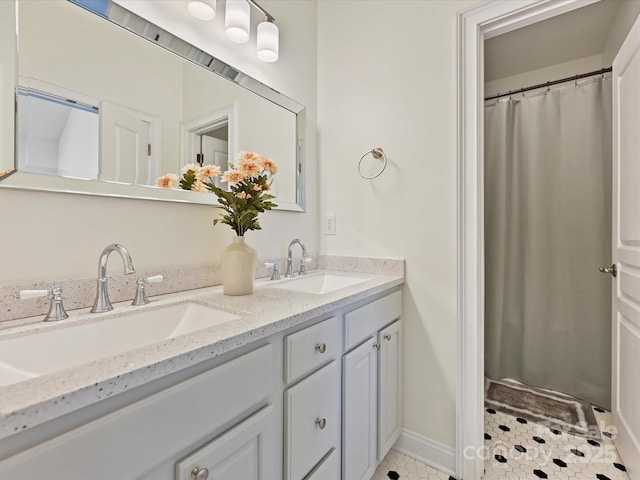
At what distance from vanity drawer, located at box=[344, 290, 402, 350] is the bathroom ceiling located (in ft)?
6.16

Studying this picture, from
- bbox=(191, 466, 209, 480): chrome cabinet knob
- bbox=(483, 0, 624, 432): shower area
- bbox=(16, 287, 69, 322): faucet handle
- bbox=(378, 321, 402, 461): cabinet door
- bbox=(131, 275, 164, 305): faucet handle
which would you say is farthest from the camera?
bbox=(483, 0, 624, 432): shower area

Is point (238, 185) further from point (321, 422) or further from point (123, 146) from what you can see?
point (321, 422)

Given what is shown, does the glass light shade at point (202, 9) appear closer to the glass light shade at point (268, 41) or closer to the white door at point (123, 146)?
the glass light shade at point (268, 41)

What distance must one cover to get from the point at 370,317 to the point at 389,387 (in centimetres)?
40

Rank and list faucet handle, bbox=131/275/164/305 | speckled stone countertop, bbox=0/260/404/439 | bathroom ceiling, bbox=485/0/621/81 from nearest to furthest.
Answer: speckled stone countertop, bbox=0/260/404/439 < faucet handle, bbox=131/275/164/305 < bathroom ceiling, bbox=485/0/621/81

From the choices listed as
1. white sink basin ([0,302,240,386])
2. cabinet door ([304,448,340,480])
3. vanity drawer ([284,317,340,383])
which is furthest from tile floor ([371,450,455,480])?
white sink basin ([0,302,240,386])

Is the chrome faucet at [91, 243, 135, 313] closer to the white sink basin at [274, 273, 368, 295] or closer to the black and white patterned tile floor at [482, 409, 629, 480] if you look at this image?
the white sink basin at [274, 273, 368, 295]

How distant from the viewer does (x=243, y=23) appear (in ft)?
4.36

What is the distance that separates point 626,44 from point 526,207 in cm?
106

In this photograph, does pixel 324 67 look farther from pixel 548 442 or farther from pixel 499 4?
pixel 548 442

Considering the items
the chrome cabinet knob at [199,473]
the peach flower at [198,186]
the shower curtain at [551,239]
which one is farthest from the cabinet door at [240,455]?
the shower curtain at [551,239]

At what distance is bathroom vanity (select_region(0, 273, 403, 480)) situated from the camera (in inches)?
17.9

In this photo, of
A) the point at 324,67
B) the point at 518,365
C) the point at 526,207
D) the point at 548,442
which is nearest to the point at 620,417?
the point at 548,442

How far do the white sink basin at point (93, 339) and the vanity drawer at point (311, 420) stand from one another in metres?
0.32
